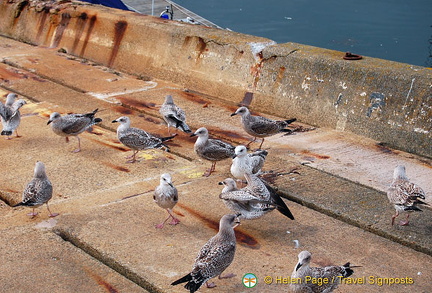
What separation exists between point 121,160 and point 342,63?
11.3 feet

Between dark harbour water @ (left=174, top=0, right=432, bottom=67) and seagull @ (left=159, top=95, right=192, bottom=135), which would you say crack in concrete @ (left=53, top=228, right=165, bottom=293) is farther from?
dark harbour water @ (left=174, top=0, right=432, bottom=67)

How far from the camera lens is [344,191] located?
665cm

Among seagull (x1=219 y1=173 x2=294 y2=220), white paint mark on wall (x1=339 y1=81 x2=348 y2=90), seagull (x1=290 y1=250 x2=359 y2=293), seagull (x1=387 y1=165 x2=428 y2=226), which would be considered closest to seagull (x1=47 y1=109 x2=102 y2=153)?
seagull (x1=219 y1=173 x2=294 y2=220)

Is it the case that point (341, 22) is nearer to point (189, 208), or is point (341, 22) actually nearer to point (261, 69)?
point (261, 69)

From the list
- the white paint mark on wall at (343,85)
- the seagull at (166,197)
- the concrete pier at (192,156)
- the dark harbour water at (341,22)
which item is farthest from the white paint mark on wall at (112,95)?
the dark harbour water at (341,22)

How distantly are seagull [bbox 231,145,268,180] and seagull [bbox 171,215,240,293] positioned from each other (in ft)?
5.26

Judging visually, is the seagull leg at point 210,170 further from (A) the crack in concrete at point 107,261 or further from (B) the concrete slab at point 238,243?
(A) the crack in concrete at point 107,261

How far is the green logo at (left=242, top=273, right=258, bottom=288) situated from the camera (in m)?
4.93

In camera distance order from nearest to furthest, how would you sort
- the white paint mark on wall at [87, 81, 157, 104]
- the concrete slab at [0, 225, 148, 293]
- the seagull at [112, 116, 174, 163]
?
the concrete slab at [0, 225, 148, 293]
the seagull at [112, 116, 174, 163]
the white paint mark on wall at [87, 81, 157, 104]

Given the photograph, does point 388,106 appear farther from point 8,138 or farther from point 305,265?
point 8,138

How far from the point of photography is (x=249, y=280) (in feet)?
16.4

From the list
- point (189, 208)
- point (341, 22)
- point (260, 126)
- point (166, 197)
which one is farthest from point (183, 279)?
point (341, 22)

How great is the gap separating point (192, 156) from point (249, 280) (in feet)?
10.1

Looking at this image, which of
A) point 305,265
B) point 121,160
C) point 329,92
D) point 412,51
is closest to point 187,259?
point 305,265
